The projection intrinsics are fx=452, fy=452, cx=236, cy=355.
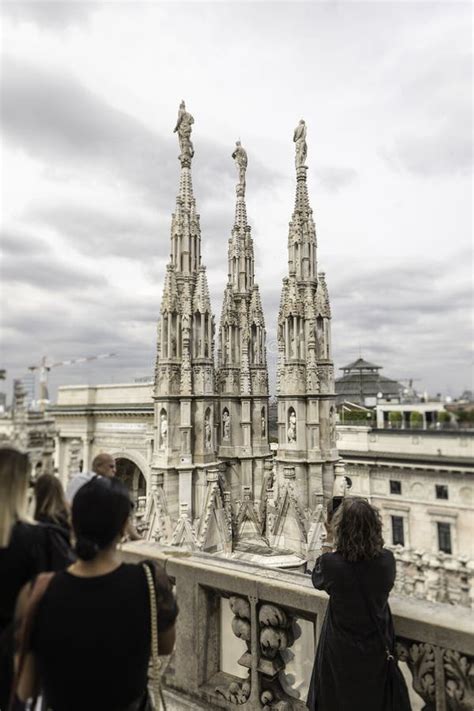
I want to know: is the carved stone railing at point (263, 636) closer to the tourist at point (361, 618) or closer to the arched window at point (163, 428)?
the tourist at point (361, 618)

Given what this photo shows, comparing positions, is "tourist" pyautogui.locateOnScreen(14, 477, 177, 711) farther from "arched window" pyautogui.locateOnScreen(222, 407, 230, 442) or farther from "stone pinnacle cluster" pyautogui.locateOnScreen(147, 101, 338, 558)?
"arched window" pyautogui.locateOnScreen(222, 407, 230, 442)

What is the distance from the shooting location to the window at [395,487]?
3153 cm

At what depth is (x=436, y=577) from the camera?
27219 mm

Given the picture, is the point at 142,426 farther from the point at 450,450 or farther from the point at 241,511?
the point at 450,450

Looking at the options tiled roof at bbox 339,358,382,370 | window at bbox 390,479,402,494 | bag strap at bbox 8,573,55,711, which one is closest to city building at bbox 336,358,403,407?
tiled roof at bbox 339,358,382,370

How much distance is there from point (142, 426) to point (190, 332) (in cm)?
1386

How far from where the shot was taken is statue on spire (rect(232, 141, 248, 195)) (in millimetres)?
24183

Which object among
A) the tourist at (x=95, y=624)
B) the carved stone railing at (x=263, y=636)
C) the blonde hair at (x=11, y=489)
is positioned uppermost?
the blonde hair at (x=11, y=489)

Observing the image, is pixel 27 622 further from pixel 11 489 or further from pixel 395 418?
pixel 395 418

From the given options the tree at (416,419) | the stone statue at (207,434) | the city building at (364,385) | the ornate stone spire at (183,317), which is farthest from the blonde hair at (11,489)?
the city building at (364,385)

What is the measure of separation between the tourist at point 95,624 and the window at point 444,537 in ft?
103

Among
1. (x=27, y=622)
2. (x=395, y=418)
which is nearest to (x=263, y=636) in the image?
(x=27, y=622)

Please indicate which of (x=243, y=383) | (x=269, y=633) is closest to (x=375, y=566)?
(x=269, y=633)

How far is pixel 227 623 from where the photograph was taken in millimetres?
5812
